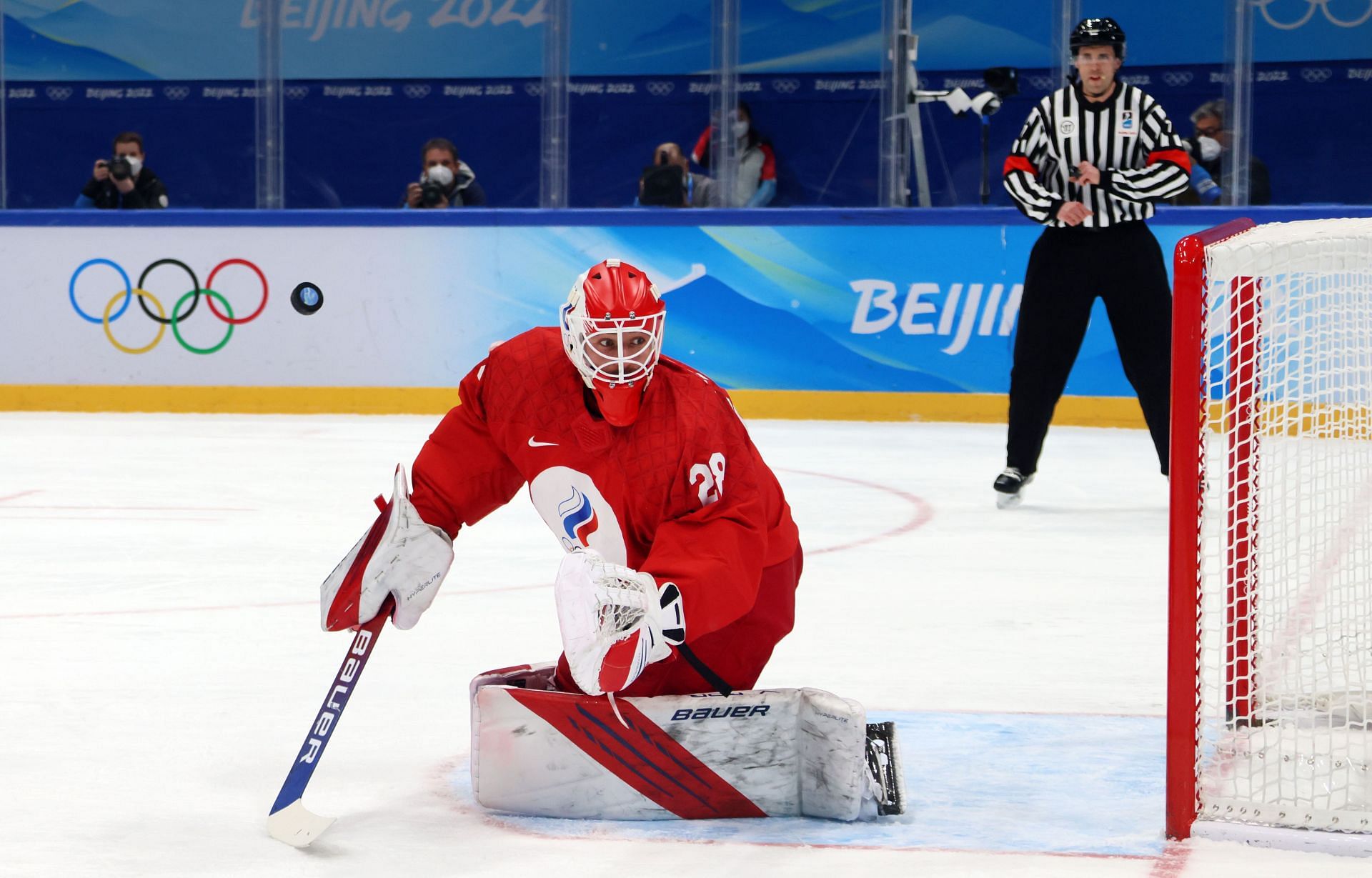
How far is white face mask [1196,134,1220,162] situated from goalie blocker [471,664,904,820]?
5.98 m

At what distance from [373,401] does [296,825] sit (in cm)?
600

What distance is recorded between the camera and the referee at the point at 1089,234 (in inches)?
196

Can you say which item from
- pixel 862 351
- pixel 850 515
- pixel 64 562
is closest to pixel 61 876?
pixel 64 562

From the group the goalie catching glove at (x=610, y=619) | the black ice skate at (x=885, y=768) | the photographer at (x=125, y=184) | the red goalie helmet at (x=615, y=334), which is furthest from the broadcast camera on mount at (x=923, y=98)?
the goalie catching glove at (x=610, y=619)

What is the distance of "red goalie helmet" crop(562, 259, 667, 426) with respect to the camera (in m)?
2.01

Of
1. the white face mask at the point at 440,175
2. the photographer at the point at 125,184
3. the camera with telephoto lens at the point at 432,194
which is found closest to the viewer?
the camera with telephoto lens at the point at 432,194

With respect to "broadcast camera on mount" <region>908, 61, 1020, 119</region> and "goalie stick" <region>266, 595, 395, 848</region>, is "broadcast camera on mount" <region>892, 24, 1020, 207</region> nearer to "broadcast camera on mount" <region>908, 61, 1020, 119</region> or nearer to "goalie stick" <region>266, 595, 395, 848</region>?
"broadcast camera on mount" <region>908, 61, 1020, 119</region>

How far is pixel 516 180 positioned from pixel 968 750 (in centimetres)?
726

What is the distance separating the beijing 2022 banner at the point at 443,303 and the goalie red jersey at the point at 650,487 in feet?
17.2

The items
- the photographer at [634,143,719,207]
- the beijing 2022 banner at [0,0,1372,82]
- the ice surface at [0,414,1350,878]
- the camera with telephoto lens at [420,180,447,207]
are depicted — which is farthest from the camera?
the beijing 2022 banner at [0,0,1372,82]

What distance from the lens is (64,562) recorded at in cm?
402

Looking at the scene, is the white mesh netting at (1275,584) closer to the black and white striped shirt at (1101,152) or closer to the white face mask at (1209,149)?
the black and white striped shirt at (1101,152)

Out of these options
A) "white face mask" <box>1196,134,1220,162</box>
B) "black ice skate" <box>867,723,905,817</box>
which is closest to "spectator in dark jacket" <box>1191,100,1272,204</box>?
"white face mask" <box>1196,134,1220,162</box>

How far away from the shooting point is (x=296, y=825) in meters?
1.99
